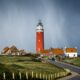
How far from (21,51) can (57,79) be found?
139m

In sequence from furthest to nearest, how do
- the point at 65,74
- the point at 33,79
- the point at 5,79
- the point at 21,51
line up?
the point at 21,51 → the point at 65,74 → the point at 33,79 → the point at 5,79

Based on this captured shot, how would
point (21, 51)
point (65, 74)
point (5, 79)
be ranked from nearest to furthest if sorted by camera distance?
point (5, 79)
point (65, 74)
point (21, 51)

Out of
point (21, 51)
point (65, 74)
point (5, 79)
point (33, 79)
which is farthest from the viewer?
point (21, 51)

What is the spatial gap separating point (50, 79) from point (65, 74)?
1067 centimetres

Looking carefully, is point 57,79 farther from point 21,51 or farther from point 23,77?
point 21,51

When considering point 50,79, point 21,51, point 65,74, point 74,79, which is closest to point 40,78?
point 50,79

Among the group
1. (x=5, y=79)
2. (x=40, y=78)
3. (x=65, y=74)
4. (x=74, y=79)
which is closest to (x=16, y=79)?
(x=5, y=79)

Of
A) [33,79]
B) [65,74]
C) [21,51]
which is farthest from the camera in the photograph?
Result: [21,51]

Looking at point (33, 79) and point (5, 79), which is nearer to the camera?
point (5, 79)

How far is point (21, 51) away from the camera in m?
194

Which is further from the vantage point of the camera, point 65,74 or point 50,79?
point 65,74

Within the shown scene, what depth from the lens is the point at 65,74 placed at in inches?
2562

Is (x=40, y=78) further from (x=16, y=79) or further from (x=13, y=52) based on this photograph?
(x=13, y=52)

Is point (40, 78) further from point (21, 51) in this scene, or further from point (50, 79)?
point (21, 51)
